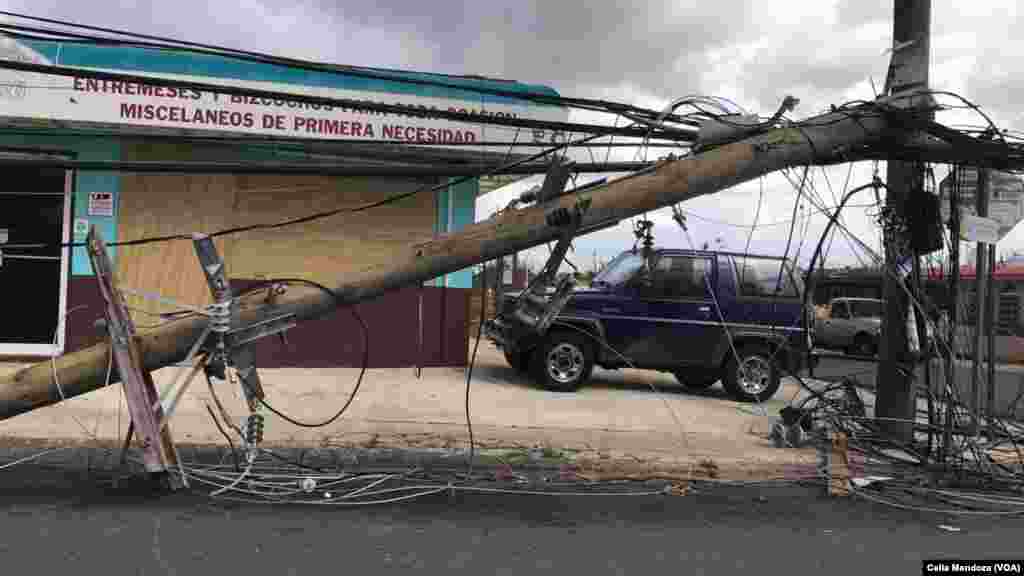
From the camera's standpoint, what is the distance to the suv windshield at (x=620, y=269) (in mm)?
10523

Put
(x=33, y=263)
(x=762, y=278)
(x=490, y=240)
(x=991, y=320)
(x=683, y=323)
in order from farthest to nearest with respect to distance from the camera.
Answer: (x=33, y=263), (x=762, y=278), (x=683, y=323), (x=991, y=320), (x=490, y=240)

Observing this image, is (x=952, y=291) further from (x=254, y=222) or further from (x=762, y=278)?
(x=254, y=222)

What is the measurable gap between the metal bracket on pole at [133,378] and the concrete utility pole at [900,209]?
670cm

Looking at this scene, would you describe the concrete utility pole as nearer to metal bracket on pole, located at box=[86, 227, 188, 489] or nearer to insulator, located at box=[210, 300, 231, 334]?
insulator, located at box=[210, 300, 231, 334]

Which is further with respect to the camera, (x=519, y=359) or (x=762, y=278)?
(x=519, y=359)

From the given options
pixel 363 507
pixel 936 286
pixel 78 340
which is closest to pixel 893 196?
pixel 936 286

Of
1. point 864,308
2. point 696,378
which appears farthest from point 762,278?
point 864,308

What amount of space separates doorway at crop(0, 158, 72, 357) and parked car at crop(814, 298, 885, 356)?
1882 cm

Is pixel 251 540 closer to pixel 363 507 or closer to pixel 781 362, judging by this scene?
pixel 363 507

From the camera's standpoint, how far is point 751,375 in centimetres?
1064

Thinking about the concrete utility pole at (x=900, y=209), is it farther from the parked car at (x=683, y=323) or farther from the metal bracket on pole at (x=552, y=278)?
the metal bracket on pole at (x=552, y=278)

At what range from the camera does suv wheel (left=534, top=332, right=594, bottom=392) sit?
1028 cm

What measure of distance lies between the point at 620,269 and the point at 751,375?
242 cm

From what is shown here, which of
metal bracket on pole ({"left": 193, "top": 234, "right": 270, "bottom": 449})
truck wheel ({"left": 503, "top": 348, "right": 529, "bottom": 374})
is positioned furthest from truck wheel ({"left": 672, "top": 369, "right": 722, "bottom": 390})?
metal bracket on pole ({"left": 193, "top": 234, "right": 270, "bottom": 449})
